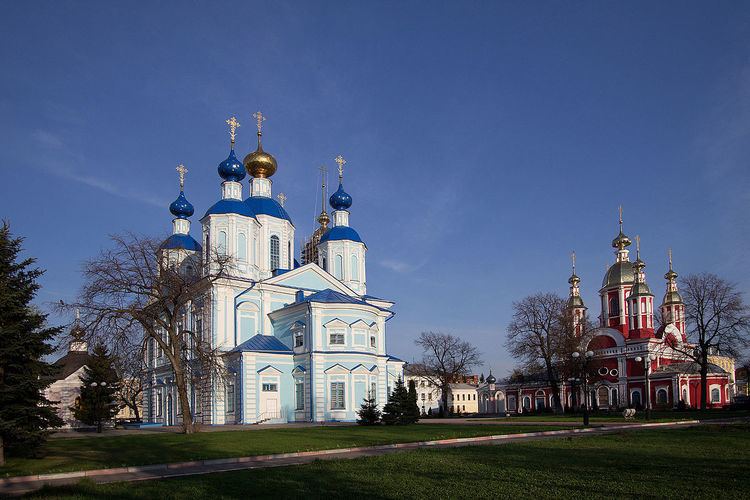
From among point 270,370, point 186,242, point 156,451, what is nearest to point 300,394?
point 270,370

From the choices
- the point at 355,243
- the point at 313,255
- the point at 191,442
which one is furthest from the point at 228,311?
the point at 313,255

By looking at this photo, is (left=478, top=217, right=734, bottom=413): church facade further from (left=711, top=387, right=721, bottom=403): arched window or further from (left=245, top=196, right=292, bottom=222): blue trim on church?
(left=245, top=196, right=292, bottom=222): blue trim on church

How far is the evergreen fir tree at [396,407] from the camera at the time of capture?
107 ft

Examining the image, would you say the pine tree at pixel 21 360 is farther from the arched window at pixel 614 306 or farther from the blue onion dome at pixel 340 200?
the arched window at pixel 614 306

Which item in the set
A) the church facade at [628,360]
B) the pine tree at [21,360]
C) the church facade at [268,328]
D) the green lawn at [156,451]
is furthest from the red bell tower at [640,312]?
the pine tree at [21,360]

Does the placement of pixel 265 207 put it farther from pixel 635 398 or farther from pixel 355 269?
pixel 635 398

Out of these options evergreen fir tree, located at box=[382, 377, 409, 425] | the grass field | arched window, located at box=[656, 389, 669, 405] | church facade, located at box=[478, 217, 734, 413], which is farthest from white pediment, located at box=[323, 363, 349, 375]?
arched window, located at box=[656, 389, 669, 405]

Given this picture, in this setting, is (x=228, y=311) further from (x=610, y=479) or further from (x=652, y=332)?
(x=652, y=332)

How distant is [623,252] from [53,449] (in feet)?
207

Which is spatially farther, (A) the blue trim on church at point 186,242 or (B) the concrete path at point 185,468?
(A) the blue trim on church at point 186,242

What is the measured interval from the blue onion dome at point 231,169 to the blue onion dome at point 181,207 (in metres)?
6.71

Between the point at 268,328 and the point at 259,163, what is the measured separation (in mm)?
12916

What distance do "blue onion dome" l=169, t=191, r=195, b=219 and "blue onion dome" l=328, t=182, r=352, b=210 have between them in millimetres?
11286

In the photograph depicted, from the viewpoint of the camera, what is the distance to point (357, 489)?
35.4 feet
